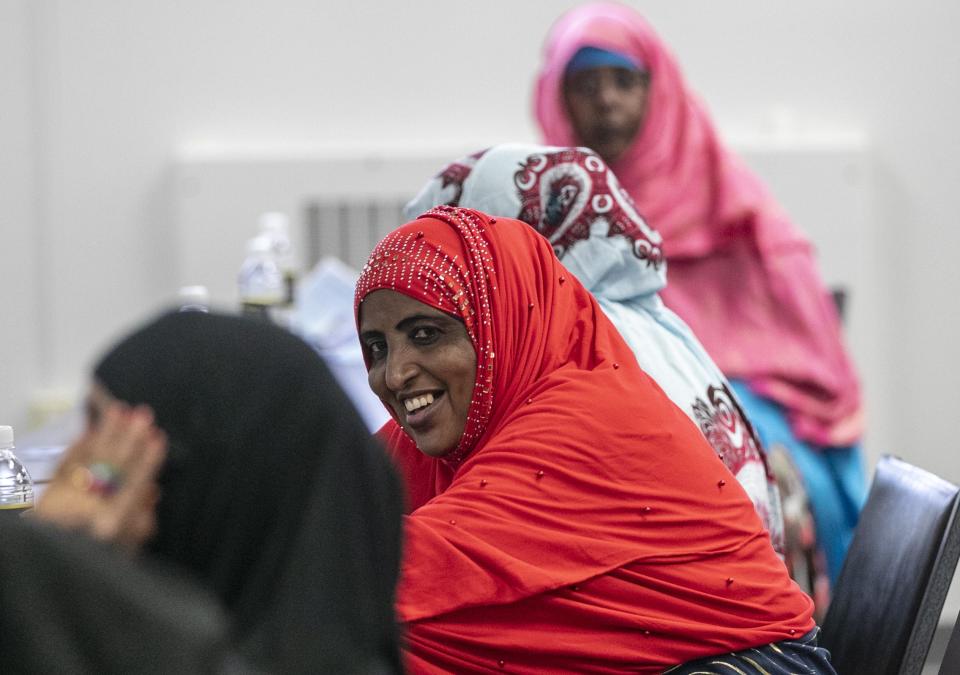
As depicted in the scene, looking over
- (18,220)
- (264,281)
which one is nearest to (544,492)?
(264,281)

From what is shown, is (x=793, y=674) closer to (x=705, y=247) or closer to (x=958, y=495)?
(x=958, y=495)

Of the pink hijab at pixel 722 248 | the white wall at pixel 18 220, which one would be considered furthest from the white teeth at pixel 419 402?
the white wall at pixel 18 220

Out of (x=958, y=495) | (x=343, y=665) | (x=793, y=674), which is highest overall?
(x=343, y=665)

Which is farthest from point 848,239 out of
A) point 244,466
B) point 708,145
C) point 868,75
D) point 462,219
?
point 244,466

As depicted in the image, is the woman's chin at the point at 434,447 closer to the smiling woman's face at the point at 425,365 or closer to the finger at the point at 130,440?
the smiling woman's face at the point at 425,365

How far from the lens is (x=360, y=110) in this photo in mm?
4383

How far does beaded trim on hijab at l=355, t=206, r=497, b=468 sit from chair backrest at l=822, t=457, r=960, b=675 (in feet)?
1.72

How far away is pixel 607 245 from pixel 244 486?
1106mm

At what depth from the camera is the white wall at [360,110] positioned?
4.28 metres

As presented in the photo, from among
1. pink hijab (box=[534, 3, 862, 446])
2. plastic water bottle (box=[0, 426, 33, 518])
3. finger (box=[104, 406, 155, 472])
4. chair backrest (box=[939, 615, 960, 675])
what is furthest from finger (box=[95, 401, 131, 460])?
pink hijab (box=[534, 3, 862, 446])

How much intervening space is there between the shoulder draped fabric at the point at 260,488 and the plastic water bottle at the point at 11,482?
0.75 meters

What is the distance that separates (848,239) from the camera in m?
4.29

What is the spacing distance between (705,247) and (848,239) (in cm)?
107

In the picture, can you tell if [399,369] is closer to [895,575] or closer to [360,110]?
[895,575]
